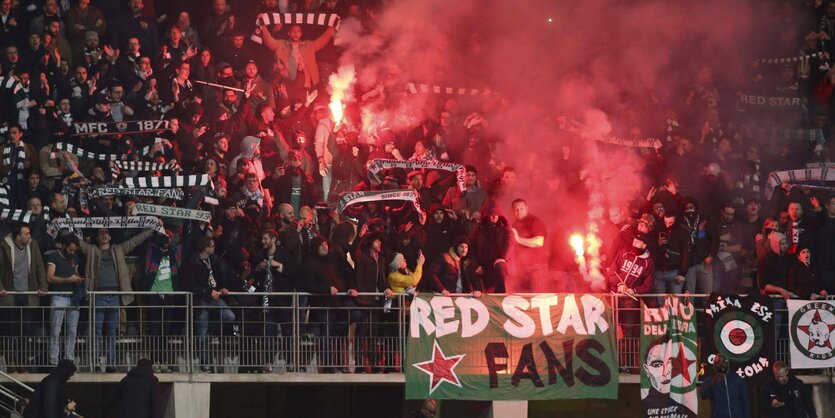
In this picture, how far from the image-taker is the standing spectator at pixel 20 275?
18906 millimetres

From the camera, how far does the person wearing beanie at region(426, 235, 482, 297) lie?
1909 cm

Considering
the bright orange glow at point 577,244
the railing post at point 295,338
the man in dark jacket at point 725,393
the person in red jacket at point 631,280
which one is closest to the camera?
the man in dark jacket at point 725,393

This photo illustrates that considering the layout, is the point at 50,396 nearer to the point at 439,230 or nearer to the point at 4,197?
the point at 4,197

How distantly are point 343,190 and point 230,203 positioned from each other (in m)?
1.94

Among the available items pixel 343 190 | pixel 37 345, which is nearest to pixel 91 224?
pixel 37 345

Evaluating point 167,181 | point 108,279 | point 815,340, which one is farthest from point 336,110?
point 815,340

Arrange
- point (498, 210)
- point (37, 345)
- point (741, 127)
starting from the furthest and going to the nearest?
point (741, 127), point (498, 210), point (37, 345)

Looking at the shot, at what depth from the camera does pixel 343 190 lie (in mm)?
21203

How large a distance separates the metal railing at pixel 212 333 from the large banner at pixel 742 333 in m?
3.70

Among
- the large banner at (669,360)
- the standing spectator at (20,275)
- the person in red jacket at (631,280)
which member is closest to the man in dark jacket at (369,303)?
the person in red jacket at (631,280)

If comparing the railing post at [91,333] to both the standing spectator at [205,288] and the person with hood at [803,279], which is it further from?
the person with hood at [803,279]

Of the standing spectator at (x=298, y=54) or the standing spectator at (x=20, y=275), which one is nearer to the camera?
the standing spectator at (x=20, y=275)

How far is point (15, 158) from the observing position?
20609 millimetres

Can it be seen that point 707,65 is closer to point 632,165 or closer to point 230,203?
point 632,165
